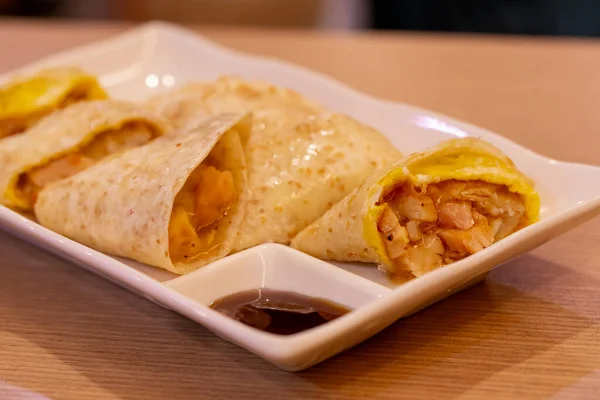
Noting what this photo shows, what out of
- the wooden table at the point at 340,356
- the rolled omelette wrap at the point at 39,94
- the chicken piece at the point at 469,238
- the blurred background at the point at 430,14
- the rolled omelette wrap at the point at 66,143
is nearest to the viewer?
the wooden table at the point at 340,356

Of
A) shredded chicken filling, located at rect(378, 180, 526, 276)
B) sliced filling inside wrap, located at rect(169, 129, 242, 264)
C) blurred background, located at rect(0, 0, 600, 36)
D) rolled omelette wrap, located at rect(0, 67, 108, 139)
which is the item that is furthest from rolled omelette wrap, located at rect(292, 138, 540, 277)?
blurred background, located at rect(0, 0, 600, 36)

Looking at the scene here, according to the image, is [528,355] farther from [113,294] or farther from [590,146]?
[590,146]

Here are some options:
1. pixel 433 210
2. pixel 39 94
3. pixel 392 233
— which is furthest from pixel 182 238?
pixel 39 94

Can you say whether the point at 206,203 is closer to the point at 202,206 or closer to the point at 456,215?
the point at 202,206

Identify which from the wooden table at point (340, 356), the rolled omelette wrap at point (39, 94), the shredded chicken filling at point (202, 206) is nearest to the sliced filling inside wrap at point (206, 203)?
the shredded chicken filling at point (202, 206)

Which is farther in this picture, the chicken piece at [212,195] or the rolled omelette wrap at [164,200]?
the chicken piece at [212,195]

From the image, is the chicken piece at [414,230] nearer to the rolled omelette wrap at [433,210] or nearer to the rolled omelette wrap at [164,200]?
the rolled omelette wrap at [433,210]

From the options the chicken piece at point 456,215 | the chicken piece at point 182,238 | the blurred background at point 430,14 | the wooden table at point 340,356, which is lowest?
the wooden table at point 340,356
